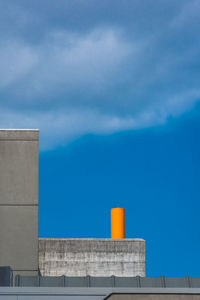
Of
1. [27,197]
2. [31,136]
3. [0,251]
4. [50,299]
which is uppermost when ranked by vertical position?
[31,136]

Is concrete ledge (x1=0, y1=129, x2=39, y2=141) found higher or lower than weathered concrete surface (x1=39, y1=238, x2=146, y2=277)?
higher

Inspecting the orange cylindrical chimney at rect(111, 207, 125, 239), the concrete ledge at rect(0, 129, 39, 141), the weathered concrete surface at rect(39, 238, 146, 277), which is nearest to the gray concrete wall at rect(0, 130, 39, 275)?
the concrete ledge at rect(0, 129, 39, 141)

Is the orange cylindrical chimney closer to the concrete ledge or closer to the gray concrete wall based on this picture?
the gray concrete wall

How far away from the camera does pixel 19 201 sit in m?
19.9

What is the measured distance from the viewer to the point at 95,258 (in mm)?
34875

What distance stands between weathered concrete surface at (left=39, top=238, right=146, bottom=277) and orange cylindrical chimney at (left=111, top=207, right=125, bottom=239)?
2.07m

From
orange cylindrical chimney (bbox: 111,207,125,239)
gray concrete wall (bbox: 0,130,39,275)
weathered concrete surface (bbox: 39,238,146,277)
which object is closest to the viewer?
gray concrete wall (bbox: 0,130,39,275)

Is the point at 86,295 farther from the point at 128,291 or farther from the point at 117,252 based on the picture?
the point at 117,252

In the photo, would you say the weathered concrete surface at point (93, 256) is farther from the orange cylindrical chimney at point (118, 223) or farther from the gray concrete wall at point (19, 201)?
the gray concrete wall at point (19, 201)

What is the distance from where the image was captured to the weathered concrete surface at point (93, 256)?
113 feet

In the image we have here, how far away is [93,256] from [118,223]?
3691 millimetres

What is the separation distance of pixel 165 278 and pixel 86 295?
8.39 feet

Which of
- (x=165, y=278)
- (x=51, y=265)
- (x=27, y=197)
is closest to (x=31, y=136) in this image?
(x=27, y=197)

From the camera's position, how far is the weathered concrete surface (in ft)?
113
